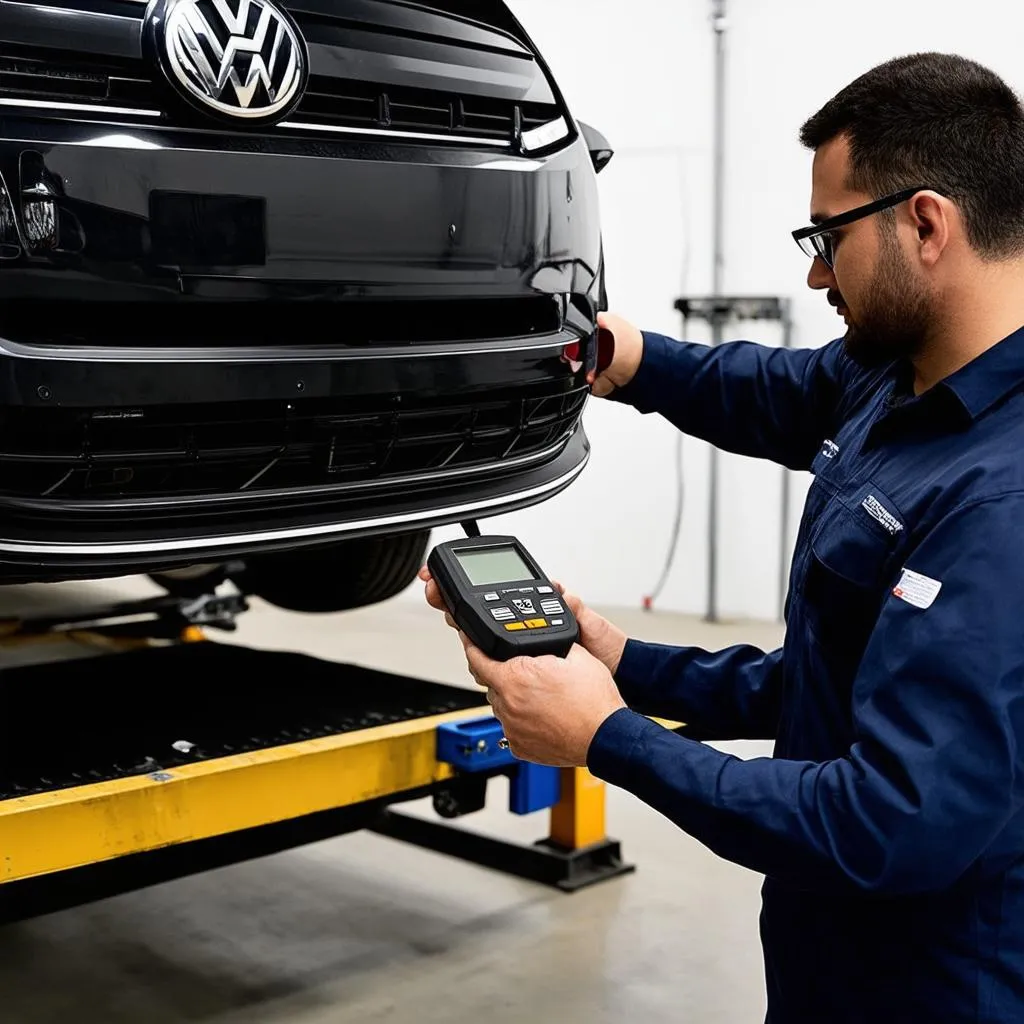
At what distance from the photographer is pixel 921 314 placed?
137 cm

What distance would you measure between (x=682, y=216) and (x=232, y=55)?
4.15 meters

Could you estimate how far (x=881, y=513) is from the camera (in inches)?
54.5

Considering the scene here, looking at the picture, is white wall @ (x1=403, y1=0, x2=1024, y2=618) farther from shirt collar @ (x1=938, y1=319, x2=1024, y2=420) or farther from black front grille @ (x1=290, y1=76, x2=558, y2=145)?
shirt collar @ (x1=938, y1=319, x2=1024, y2=420)

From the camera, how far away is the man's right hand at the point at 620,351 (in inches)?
90.5

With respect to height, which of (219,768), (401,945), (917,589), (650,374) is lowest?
(401,945)

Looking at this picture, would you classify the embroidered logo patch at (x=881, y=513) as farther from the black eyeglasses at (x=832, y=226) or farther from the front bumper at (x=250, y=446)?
the front bumper at (x=250, y=446)

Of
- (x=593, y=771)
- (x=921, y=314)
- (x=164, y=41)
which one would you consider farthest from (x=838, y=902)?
(x=164, y=41)

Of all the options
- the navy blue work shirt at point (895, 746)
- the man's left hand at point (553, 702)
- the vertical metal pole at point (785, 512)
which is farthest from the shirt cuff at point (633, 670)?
the vertical metal pole at point (785, 512)

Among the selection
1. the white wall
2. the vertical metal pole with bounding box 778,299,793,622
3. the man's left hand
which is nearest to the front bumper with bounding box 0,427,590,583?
the man's left hand

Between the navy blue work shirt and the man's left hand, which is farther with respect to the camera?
the man's left hand

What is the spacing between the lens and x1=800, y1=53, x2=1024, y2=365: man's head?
1318 mm

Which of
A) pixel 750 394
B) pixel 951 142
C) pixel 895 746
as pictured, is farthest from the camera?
pixel 750 394

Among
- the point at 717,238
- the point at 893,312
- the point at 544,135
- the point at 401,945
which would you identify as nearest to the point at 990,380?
the point at 893,312

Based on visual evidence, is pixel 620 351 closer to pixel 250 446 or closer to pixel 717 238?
pixel 250 446
